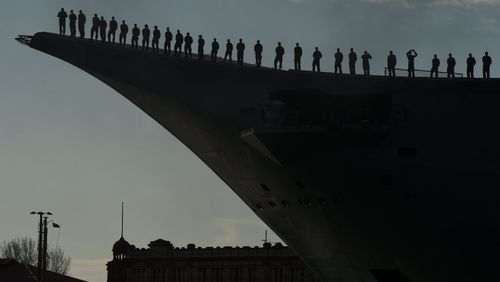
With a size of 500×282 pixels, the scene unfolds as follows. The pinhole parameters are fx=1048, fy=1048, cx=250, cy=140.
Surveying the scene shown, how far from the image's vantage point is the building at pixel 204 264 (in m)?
88.2

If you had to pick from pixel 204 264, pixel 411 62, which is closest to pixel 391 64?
pixel 411 62

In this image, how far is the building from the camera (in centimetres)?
8819

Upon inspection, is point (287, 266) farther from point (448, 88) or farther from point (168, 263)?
point (448, 88)

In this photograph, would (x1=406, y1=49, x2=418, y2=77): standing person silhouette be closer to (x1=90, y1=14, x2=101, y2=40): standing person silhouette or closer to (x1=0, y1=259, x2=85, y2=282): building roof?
(x1=90, y1=14, x2=101, y2=40): standing person silhouette

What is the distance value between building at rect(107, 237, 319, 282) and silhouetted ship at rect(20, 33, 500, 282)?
5332 centimetres

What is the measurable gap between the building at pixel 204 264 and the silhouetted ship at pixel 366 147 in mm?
53325

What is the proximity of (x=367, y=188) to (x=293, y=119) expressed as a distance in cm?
307

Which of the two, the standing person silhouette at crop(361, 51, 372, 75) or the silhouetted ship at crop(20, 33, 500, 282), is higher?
the standing person silhouette at crop(361, 51, 372, 75)

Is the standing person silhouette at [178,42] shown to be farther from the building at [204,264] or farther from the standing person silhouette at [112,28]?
the building at [204,264]

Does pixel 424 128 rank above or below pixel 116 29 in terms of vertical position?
below

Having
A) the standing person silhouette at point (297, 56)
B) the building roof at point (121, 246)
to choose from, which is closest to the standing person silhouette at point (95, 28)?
the standing person silhouette at point (297, 56)

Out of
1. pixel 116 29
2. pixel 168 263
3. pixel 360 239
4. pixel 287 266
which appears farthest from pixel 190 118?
pixel 168 263

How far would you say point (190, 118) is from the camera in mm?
33000

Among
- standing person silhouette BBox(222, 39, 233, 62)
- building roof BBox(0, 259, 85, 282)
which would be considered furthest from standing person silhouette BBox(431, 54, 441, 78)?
building roof BBox(0, 259, 85, 282)
